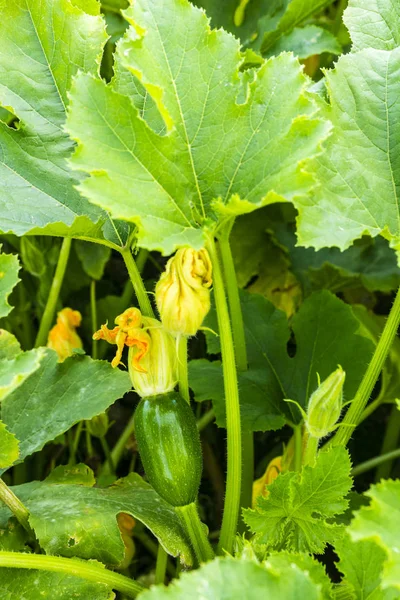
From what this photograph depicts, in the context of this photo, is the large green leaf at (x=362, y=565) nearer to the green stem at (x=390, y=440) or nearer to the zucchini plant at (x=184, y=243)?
the zucchini plant at (x=184, y=243)

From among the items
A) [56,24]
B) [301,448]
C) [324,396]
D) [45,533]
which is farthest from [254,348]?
[56,24]

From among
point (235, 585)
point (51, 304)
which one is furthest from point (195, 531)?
point (51, 304)

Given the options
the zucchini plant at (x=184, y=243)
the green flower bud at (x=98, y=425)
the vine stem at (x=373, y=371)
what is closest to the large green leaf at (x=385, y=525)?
the zucchini plant at (x=184, y=243)

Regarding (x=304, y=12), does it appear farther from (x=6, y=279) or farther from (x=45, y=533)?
(x=45, y=533)

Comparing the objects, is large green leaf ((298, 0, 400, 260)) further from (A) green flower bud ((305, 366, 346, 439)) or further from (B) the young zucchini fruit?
(B) the young zucchini fruit

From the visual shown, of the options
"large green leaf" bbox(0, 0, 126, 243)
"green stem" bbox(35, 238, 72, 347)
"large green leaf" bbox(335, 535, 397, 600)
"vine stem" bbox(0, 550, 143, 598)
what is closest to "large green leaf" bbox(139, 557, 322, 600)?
"large green leaf" bbox(335, 535, 397, 600)

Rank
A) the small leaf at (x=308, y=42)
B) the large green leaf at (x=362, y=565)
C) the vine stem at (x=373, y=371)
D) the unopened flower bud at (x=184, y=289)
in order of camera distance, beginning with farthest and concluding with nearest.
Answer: the small leaf at (x=308, y=42)
the vine stem at (x=373, y=371)
the unopened flower bud at (x=184, y=289)
the large green leaf at (x=362, y=565)
